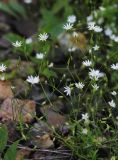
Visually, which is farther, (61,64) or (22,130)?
(61,64)

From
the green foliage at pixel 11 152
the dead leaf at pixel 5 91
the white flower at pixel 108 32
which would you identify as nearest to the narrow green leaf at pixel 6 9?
the white flower at pixel 108 32

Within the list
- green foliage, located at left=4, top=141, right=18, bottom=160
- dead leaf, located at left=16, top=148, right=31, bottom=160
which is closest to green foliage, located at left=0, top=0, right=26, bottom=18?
dead leaf, located at left=16, top=148, right=31, bottom=160

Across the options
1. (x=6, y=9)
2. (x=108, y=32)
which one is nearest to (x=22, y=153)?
(x=108, y=32)

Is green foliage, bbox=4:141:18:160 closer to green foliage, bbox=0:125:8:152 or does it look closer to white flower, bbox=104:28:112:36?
green foliage, bbox=0:125:8:152

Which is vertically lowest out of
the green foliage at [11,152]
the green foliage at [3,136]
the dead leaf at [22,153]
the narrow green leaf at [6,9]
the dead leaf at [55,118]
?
the green foliage at [11,152]

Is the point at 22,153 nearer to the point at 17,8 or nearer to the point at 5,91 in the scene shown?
the point at 5,91

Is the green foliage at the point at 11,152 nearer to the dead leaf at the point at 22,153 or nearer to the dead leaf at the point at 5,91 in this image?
the dead leaf at the point at 22,153

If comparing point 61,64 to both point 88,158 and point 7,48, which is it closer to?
point 7,48

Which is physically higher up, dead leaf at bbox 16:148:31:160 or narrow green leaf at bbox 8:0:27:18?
narrow green leaf at bbox 8:0:27:18

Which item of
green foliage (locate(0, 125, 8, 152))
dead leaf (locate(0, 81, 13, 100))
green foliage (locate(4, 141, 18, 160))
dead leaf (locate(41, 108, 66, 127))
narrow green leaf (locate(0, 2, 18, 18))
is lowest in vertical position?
green foliage (locate(4, 141, 18, 160))

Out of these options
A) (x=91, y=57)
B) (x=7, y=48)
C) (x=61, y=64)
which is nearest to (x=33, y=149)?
(x=91, y=57)

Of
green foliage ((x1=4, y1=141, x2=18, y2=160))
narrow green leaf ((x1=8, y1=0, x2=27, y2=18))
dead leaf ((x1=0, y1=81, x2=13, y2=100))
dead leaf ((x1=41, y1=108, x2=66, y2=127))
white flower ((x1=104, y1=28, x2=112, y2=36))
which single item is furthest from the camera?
narrow green leaf ((x1=8, y1=0, x2=27, y2=18))
